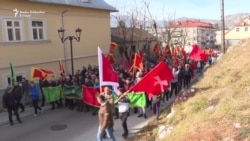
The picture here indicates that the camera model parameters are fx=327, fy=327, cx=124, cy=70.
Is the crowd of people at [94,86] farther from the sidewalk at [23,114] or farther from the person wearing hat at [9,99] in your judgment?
the sidewalk at [23,114]

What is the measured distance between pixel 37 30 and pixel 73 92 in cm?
672

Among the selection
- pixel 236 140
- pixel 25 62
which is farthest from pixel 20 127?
pixel 236 140

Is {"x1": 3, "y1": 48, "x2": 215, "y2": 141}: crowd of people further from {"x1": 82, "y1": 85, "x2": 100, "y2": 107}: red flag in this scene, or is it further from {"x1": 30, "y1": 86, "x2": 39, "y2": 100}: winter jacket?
{"x1": 82, "y1": 85, "x2": 100, "y2": 107}: red flag

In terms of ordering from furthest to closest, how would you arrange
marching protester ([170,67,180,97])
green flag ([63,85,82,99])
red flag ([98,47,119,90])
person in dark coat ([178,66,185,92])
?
person in dark coat ([178,66,185,92]) → marching protester ([170,67,180,97]) → green flag ([63,85,82,99]) → red flag ([98,47,119,90])

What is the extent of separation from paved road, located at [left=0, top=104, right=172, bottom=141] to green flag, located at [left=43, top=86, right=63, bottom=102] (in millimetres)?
1038

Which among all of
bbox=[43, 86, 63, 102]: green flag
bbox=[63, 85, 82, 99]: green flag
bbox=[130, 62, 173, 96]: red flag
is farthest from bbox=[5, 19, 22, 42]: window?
bbox=[130, 62, 173, 96]: red flag

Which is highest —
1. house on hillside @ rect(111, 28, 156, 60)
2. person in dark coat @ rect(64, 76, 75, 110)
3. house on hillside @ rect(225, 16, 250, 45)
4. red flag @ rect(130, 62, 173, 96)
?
house on hillside @ rect(225, 16, 250, 45)

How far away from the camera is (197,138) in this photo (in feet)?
23.9

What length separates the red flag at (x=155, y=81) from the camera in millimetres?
11047

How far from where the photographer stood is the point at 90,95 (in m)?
14.2

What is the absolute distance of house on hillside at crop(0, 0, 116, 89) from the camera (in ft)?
60.2

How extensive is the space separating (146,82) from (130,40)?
2614cm

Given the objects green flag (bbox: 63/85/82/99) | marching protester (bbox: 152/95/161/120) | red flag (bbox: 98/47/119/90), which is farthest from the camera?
green flag (bbox: 63/85/82/99)

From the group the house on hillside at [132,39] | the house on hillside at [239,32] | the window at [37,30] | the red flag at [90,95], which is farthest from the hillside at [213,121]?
the house on hillside at [239,32]
